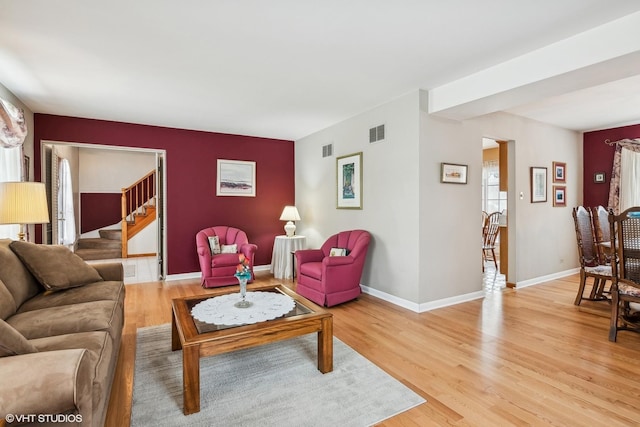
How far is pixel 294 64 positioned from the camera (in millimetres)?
3066

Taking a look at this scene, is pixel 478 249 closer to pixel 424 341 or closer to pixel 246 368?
pixel 424 341

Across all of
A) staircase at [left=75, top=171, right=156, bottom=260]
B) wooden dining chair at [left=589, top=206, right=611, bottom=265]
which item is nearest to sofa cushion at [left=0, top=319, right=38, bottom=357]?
wooden dining chair at [left=589, top=206, right=611, bottom=265]

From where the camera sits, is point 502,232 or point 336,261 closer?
point 336,261

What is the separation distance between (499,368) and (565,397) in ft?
1.40

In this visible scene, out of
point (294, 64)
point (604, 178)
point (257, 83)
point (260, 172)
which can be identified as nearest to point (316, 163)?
point (260, 172)

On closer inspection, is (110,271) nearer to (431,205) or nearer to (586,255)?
(431,205)

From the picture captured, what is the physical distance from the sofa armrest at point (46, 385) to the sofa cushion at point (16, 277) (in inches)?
54.5

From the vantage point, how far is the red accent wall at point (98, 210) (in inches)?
328

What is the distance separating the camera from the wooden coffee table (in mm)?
1913

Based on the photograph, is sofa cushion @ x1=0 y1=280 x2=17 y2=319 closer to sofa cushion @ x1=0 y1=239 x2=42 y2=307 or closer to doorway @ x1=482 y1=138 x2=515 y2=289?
sofa cushion @ x1=0 y1=239 x2=42 y2=307

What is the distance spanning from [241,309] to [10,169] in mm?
3158

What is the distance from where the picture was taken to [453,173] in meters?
3.98

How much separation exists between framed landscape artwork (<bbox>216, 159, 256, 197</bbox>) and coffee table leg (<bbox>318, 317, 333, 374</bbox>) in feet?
13.2

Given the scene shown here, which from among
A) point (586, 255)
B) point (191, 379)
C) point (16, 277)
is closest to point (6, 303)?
point (16, 277)
